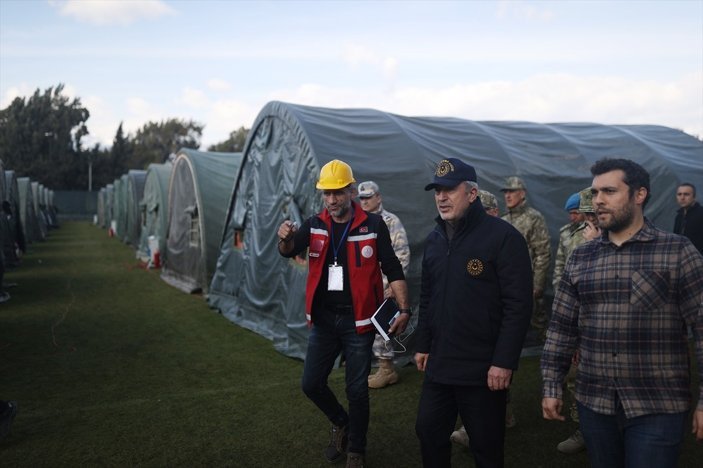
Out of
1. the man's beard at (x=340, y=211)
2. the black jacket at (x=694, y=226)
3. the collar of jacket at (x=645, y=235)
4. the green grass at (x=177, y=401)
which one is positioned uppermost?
the collar of jacket at (x=645, y=235)

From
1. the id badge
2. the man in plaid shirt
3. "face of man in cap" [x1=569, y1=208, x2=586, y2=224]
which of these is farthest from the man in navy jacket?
"face of man in cap" [x1=569, y1=208, x2=586, y2=224]

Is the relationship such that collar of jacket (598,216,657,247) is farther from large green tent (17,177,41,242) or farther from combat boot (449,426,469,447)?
large green tent (17,177,41,242)

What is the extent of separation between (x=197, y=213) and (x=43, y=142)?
54906 millimetres

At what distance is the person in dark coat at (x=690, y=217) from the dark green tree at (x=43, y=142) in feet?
194

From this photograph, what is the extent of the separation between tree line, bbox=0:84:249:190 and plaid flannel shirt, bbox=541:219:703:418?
60483 millimetres

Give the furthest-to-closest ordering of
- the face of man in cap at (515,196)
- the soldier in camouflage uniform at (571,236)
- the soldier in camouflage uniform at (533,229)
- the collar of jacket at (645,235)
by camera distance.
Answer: the face of man in cap at (515,196), the soldier in camouflage uniform at (533,229), the soldier in camouflage uniform at (571,236), the collar of jacket at (645,235)

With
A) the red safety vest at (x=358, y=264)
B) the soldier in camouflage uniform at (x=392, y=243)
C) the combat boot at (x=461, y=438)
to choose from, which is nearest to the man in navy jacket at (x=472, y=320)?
the red safety vest at (x=358, y=264)

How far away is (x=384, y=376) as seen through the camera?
21.1 feet

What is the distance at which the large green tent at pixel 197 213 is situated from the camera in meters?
12.3

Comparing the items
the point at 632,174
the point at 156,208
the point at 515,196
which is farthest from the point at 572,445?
the point at 156,208

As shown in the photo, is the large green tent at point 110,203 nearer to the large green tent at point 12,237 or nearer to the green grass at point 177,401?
the large green tent at point 12,237

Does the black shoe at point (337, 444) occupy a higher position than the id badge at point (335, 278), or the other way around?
the id badge at point (335, 278)

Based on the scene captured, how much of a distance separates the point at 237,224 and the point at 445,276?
25.3ft

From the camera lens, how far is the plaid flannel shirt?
258cm
